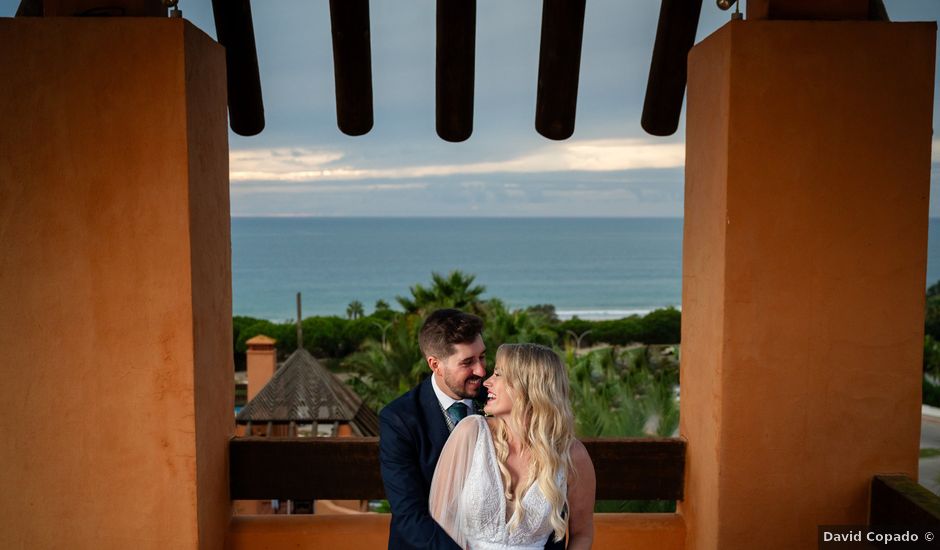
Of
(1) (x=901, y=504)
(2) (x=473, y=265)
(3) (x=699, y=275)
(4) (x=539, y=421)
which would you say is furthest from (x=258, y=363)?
(2) (x=473, y=265)

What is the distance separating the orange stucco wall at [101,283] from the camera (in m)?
2.35

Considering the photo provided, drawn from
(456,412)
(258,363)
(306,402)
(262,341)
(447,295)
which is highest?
(456,412)

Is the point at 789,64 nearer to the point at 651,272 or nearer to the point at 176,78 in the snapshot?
the point at 176,78

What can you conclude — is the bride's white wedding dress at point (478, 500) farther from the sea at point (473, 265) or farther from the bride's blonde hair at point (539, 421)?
the sea at point (473, 265)

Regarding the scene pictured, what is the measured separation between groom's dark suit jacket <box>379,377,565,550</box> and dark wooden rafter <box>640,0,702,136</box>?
160 cm

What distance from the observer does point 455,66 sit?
292 cm

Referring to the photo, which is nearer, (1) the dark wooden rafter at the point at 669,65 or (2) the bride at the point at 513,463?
(2) the bride at the point at 513,463

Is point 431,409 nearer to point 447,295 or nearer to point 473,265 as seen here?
point 447,295

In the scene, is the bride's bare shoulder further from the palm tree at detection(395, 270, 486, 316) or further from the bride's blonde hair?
the palm tree at detection(395, 270, 486, 316)

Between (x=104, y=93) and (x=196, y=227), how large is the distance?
0.46 meters

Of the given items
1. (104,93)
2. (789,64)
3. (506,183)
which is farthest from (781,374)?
(506,183)

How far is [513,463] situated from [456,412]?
0.30m

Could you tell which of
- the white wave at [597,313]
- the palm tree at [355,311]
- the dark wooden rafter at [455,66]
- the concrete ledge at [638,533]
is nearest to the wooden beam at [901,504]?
the concrete ledge at [638,533]

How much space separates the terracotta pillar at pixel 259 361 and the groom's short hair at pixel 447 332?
1570cm
